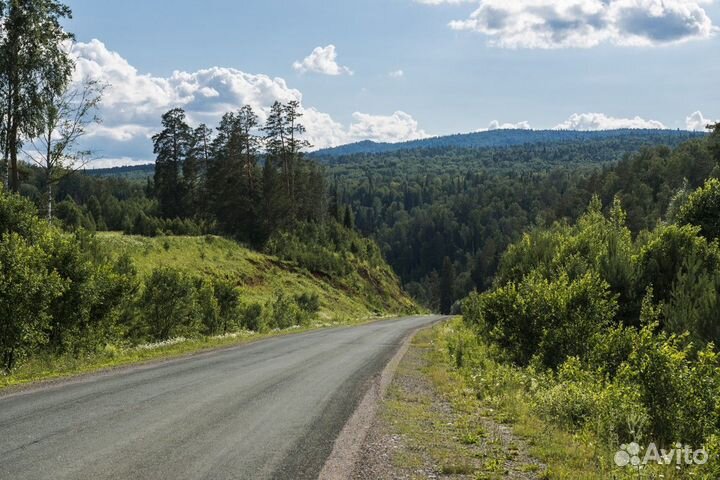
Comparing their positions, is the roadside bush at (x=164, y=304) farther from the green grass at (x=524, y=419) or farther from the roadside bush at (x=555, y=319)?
the roadside bush at (x=555, y=319)

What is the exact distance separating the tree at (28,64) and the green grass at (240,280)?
647 cm

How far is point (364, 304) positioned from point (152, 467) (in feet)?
205

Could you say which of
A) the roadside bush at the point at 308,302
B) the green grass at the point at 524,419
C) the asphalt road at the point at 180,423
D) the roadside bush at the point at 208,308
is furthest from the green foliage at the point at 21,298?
the roadside bush at the point at 308,302

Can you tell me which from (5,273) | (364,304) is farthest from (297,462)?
(364,304)

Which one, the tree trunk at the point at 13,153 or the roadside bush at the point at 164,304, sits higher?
the tree trunk at the point at 13,153

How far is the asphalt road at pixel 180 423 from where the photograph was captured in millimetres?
7609

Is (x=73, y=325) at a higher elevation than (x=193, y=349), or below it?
higher

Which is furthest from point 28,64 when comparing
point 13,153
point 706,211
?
point 706,211

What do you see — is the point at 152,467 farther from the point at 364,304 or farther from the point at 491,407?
the point at 364,304

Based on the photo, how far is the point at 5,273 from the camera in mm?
15477

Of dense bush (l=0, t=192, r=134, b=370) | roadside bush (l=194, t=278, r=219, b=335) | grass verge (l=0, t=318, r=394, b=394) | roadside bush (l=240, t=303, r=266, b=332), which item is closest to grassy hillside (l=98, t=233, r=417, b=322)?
roadside bush (l=240, t=303, r=266, b=332)

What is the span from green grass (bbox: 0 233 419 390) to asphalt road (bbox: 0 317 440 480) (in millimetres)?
5277

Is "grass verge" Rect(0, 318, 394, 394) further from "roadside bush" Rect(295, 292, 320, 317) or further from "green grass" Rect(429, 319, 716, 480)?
"roadside bush" Rect(295, 292, 320, 317)

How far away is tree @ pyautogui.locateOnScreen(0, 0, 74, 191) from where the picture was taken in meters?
25.8
